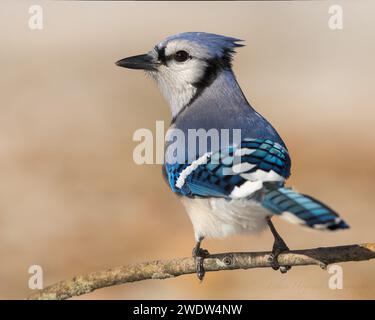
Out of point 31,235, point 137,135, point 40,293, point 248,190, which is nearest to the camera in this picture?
point 248,190

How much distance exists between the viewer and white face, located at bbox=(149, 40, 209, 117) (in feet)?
12.4

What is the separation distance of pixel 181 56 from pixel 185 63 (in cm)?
4

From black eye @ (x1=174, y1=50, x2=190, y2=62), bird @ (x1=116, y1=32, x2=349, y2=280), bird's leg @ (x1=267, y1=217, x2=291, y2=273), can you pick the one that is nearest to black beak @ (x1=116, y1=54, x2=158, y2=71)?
bird @ (x1=116, y1=32, x2=349, y2=280)

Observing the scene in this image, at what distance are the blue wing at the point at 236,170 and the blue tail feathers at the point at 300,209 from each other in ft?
0.35

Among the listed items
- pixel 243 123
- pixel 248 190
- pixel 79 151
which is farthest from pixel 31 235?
pixel 248 190

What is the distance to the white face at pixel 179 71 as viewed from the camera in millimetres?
3771

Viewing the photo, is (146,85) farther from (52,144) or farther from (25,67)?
(52,144)

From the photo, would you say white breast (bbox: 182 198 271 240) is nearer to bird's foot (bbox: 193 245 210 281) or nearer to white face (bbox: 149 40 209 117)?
bird's foot (bbox: 193 245 210 281)

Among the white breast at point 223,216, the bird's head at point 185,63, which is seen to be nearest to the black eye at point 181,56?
the bird's head at point 185,63

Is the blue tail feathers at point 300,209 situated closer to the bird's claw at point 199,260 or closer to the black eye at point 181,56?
the bird's claw at point 199,260

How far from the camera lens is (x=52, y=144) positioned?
8.52 metres

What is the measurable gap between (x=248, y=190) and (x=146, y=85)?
7.64 meters

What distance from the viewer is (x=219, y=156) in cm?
326

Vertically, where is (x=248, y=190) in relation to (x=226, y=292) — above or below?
above
